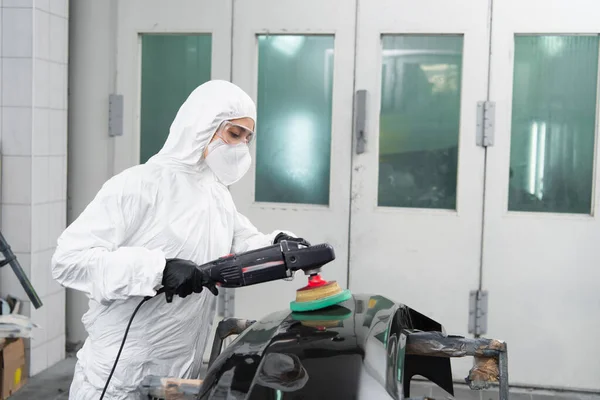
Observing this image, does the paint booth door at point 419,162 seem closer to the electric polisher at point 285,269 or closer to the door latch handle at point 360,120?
the door latch handle at point 360,120

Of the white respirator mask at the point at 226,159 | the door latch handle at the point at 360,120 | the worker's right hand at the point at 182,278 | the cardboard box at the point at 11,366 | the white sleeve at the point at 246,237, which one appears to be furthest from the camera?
the door latch handle at the point at 360,120

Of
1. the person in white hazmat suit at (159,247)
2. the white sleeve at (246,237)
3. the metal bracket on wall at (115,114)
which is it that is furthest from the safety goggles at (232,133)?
the metal bracket on wall at (115,114)

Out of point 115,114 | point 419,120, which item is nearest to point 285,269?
point 419,120

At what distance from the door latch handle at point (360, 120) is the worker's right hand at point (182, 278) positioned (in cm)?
196

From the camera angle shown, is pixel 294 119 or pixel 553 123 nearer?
pixel 553 123

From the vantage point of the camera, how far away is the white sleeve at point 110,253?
74.2 inches

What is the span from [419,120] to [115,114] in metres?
1.52

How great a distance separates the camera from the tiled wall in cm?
362

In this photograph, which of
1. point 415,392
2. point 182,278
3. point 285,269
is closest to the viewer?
point 182,278

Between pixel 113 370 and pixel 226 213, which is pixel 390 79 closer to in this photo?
pixel 226 213

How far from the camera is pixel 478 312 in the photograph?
3713mm

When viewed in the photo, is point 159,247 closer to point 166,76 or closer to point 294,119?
point 294,119

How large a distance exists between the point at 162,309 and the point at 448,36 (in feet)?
7.24

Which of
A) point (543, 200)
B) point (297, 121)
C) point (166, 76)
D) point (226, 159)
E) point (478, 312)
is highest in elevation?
point (166, 76)
